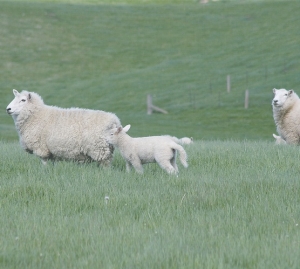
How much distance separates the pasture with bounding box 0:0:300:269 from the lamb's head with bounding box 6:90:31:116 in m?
0.87

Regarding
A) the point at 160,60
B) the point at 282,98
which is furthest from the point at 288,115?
the point at 160,60

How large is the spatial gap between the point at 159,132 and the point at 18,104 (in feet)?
69.5

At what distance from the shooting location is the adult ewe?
443 inches

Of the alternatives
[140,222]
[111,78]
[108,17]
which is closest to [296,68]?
[111,78]

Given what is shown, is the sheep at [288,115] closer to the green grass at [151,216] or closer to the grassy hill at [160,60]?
the green grass at [151,216]

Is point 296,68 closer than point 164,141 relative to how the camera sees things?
No

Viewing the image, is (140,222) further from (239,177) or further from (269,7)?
(269,7)

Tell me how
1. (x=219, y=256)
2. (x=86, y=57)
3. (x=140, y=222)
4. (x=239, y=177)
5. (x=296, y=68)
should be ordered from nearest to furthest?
(x=219, y=256) → (x=140, y=222) → (x=239, y=177) → (x=296, y=68) → (x=86, y=57)

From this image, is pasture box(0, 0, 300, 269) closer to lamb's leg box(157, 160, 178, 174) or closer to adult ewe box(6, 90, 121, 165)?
lamb's leg box(157, 160, 178, 174)

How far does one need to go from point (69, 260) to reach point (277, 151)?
711cm

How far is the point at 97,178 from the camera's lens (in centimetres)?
981

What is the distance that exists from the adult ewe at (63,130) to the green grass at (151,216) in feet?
1.02

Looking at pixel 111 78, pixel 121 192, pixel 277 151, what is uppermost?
pixel 121 192

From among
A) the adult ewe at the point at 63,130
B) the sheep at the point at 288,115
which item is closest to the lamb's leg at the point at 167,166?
the adult ewe at the point at 63,130
